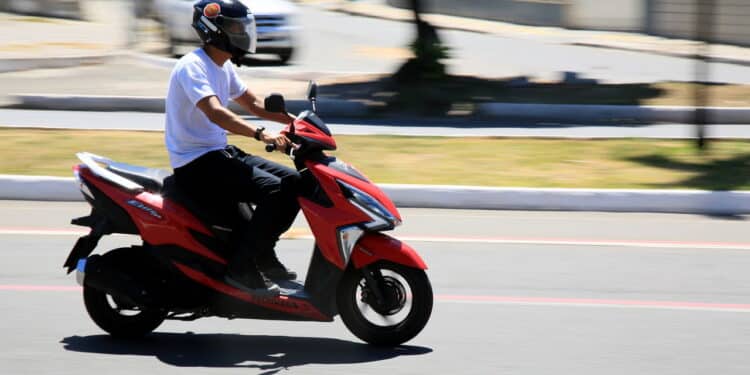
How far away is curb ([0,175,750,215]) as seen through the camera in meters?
9.67

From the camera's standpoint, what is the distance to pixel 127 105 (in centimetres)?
1479

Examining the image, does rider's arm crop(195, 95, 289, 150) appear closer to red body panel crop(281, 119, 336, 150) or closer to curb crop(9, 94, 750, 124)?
red body panel crop(281, 119, 336, 150)

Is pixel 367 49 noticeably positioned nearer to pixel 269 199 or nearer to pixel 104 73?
pixel 104 73

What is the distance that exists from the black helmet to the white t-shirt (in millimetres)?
118

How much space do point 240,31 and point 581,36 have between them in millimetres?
23743

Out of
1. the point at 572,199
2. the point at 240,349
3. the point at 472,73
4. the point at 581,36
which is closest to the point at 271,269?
the point at 240,349

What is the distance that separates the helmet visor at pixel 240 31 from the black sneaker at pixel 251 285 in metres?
1.08

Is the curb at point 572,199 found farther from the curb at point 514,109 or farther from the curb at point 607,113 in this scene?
the curb at point 607,113

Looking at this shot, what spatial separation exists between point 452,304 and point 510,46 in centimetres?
1987

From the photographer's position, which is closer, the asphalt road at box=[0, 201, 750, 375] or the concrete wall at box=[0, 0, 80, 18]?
the asphalt road at box=[0, 201, 750, 375]

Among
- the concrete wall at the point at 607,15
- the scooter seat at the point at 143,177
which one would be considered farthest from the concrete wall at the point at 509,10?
the scooter seat at the point at 143,177

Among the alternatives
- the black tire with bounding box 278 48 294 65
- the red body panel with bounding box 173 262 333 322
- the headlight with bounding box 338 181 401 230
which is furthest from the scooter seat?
the black tire with bounding box 278 48 294 65

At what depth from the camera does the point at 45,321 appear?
6.23 metres

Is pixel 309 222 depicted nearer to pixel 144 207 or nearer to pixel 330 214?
pixel 330 214
